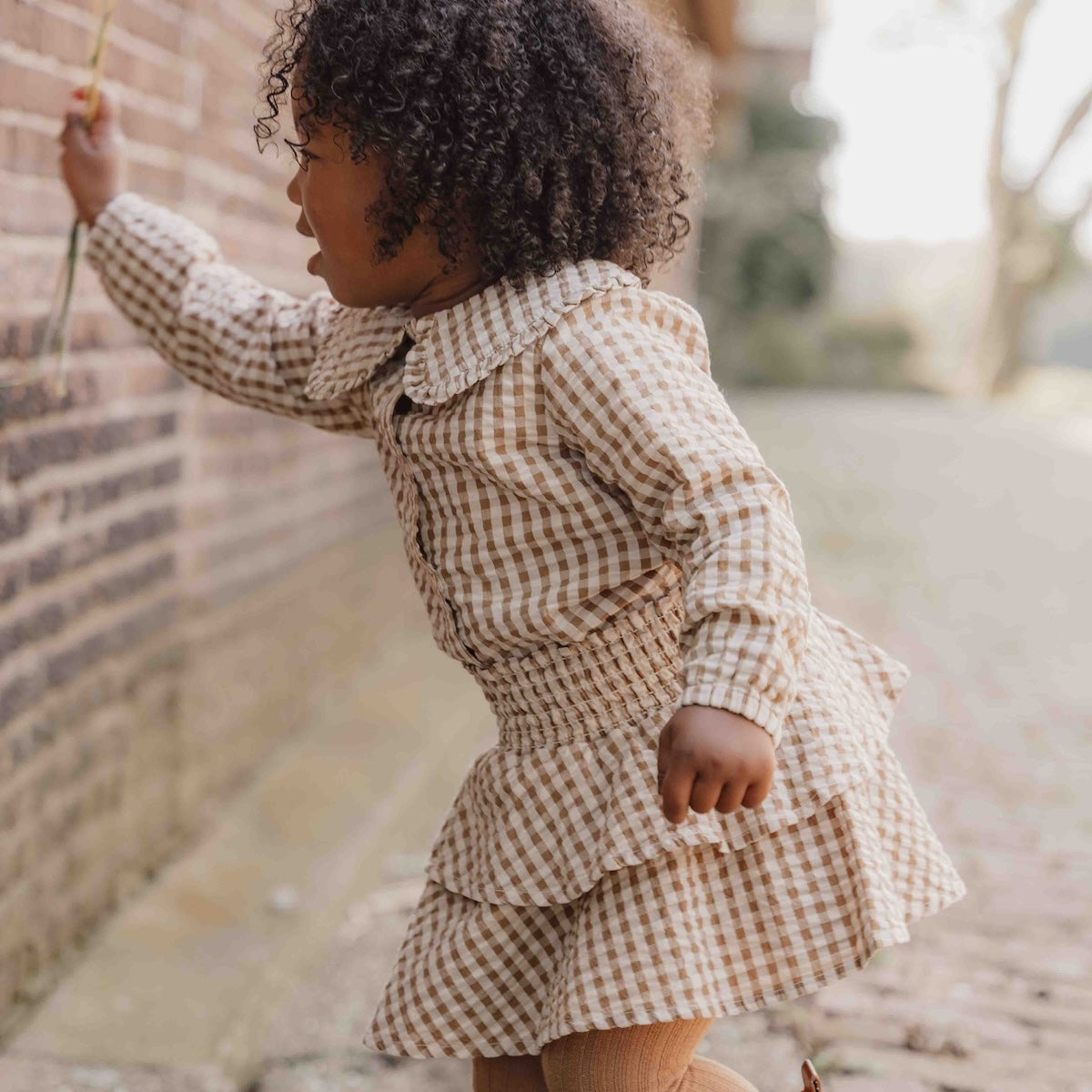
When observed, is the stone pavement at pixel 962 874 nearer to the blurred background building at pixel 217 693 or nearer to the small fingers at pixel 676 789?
the blurred background building at pixel 217 693

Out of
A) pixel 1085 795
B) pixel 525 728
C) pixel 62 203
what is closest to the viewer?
pixel 525 728

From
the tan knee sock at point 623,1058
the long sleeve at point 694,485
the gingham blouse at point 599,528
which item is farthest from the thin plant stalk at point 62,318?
the tan knee sock at point 623,1058

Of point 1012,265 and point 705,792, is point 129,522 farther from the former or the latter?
point 1012,265

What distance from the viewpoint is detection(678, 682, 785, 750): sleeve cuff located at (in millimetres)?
1327

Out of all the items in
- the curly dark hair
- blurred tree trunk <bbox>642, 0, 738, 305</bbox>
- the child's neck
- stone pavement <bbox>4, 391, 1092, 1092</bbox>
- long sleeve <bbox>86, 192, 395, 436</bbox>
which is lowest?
stone pavement <bbox>4, 391, 1092, 1092</bbox>

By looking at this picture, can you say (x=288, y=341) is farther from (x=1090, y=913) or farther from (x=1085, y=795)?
(x=1085, y=795)

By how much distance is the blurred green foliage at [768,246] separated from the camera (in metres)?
19.7

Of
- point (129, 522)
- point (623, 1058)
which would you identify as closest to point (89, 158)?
point (129, 522)

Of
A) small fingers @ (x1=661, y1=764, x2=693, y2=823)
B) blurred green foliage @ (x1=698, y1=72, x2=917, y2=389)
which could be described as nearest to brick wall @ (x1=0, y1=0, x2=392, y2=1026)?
small fingers @ (x1=661, y1=764, x2=693, y2=823)

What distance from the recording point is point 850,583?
746cm

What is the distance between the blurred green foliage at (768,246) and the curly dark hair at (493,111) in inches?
695

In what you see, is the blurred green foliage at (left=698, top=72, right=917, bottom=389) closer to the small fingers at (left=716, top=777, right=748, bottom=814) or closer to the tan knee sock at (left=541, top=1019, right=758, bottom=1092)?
the tan knee sock at (left=541, top=1019, right=758, bottom=1092)

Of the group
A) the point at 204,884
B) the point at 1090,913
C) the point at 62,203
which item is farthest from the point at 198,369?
the point at 1090,913

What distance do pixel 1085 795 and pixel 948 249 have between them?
29.8 m
